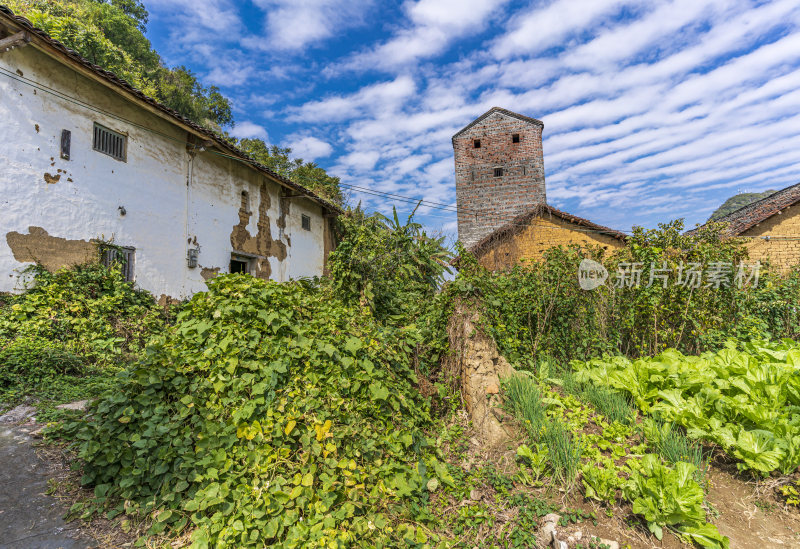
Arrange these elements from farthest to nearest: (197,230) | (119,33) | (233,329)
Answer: (119,33)
(197,230)
(233,329)

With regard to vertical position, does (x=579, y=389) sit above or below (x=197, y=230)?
below

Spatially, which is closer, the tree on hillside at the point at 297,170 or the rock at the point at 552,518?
the rock at the point at 552,518

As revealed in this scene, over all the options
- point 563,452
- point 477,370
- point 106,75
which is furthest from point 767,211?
point 106,75

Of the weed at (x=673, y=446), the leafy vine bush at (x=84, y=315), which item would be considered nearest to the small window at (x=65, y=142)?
the leafy vine bush at (x=84, y=315)

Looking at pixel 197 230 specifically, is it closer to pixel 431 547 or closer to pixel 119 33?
pixel 431 547

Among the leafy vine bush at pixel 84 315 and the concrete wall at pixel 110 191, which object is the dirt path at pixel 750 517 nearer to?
the leafy vine bush at pixel 84 315

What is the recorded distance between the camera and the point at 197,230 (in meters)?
9.25

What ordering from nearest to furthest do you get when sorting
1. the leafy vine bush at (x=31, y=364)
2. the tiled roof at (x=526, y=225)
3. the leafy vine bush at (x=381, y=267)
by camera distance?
the leafy vine bush at (x=31, y=364) < the leafy vine bush at (x=381, y=267) < the tiled roof at (x=526, y=225)

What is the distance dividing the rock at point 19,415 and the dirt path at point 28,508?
0.53 metres

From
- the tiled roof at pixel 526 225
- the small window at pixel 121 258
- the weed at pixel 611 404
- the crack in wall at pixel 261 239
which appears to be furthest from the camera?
the tiled roof at pixel 526 225

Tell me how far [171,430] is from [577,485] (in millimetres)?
3097

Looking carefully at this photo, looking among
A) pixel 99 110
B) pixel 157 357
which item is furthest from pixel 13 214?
pixel 157 357

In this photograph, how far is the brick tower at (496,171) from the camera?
1867 centimetres

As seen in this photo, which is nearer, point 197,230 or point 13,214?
point 13,214
